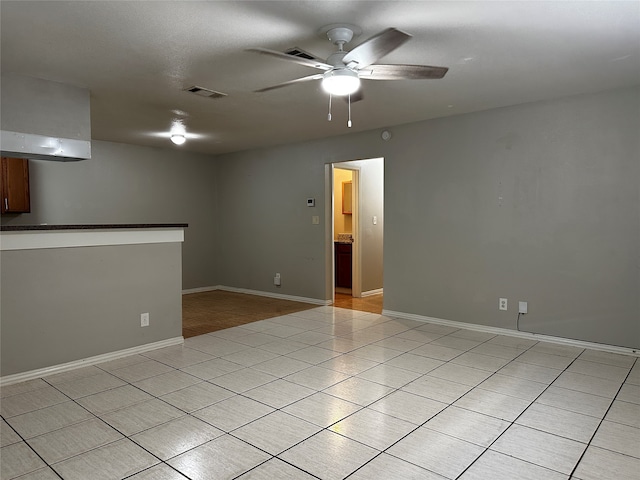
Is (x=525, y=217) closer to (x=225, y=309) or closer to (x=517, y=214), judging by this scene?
(x=517, y=214)

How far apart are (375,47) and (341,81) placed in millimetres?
352

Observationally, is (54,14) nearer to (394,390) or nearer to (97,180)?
(394,390)

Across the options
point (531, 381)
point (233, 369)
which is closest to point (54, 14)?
point (233, 369)

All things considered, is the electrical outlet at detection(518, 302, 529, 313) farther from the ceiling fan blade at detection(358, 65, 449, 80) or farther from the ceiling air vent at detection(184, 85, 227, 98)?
the ceiling air vent at detection(184, 85, 227, 98)

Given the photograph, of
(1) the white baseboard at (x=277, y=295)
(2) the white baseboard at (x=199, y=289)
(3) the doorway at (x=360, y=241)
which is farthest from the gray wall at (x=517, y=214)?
(2) the white baseboard at (x=199, y=289)

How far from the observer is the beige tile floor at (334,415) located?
2074mm

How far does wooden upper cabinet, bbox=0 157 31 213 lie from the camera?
5062 mm

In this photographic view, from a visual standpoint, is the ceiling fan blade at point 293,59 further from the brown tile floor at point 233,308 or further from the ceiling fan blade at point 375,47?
the brown tile floor at point 233,308

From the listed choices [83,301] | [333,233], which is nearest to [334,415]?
[83,301]

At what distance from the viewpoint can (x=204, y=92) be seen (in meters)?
3.87

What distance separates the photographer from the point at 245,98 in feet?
13.3

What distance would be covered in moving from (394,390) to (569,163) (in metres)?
2.71

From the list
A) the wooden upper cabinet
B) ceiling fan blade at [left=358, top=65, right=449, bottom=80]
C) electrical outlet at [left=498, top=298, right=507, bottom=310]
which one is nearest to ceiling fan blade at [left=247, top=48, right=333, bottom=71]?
ceiling fan blade at [left=358, top=65, right=449, bottom=80]

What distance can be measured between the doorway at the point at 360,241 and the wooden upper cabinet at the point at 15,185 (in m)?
3.78
